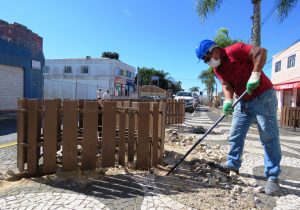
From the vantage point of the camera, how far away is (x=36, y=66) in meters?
21.5

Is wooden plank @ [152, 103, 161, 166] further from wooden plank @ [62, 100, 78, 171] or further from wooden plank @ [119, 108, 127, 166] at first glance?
wooden plank @ [62, 100, 78, 171]

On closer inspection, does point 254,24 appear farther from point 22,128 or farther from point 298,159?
point 22,128

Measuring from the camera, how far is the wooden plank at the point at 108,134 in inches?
174

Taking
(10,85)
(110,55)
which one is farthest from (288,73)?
(110,55)

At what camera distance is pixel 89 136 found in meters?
4.36

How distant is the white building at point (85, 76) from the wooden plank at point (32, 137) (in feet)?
126

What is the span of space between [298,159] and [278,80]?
2884cm

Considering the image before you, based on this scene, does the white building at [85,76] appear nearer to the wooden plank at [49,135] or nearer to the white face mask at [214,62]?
the wooden plank at [49,135]

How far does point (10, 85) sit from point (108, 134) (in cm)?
1660

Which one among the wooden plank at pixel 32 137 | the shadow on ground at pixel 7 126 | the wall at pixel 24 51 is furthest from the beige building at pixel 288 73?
the wooden plank at pixel 32 137

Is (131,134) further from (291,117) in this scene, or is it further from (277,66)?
(277,66)

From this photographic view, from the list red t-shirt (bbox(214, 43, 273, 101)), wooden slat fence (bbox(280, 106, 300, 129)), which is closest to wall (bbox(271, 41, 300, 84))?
wooden slat fence (bbox(280, 106, 300, 129))

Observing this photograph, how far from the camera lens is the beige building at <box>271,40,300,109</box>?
26594 millimetres

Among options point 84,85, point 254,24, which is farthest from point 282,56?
Result: point 84,85
